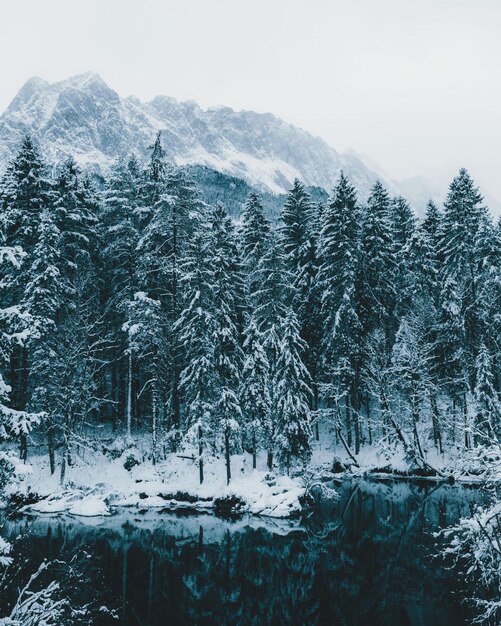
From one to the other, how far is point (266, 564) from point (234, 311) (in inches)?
697

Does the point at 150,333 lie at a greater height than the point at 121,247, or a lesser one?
lesser

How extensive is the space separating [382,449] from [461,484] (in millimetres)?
5412

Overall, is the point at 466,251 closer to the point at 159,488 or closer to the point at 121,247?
the point at 121,247

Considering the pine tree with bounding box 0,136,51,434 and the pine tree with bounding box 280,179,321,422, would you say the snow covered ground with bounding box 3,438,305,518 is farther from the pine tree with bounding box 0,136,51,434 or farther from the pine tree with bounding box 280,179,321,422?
the pine tree with bounding box 280,179,321,422

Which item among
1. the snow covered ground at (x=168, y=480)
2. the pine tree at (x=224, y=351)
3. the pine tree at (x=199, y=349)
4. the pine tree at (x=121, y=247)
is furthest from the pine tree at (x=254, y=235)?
the snow covered ground at (x=168, y=480)

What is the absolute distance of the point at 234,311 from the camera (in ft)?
110

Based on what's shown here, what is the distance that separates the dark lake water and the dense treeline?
5.97 meters

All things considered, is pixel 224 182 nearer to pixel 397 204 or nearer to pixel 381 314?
pixel 397 204

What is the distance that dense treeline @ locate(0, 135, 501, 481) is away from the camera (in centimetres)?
2927

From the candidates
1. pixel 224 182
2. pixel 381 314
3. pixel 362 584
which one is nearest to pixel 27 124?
pixel 224 182

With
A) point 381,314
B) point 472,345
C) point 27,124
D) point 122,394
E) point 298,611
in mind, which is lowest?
point 298,611

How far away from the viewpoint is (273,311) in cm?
3403

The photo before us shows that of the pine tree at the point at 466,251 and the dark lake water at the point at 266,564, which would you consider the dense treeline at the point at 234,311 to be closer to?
the pine tree at the point at 466,251

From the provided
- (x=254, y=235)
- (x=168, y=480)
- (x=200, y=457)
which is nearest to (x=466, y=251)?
(x=254, y=235)
